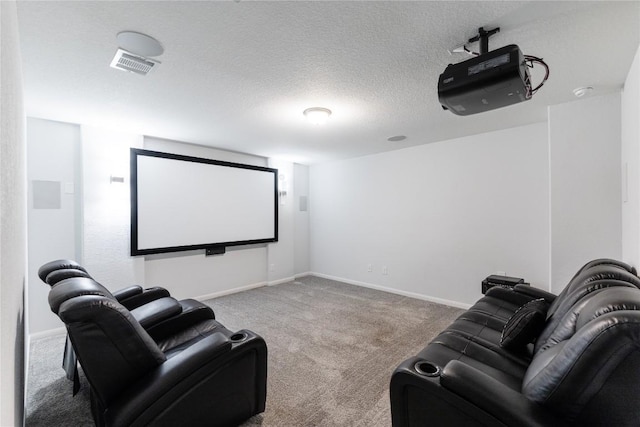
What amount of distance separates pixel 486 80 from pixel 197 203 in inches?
162

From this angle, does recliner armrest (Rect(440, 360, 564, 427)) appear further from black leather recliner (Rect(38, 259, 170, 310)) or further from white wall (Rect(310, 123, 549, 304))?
white wall (Rect(310, 123, 549, 304))

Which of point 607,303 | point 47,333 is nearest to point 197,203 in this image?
point 47,333

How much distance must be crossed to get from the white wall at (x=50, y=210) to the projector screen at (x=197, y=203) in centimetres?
61

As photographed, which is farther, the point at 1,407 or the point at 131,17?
the point at 131,17

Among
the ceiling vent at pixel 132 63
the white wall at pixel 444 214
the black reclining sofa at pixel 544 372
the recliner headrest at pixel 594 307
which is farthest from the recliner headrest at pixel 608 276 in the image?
the ceiling vent at pixel 132 63

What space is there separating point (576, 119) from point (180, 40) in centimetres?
357

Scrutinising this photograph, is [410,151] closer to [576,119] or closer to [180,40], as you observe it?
[576,119]

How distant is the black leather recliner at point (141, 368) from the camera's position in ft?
4.39

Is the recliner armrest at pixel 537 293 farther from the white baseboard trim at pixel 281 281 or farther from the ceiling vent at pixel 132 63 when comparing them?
the white baseboard trim at pixel 281 281

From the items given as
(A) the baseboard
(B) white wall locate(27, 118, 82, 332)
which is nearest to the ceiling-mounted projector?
(B) white wall locate(27, 118, 82, 332)

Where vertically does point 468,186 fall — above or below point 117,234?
above

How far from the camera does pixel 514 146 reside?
3738 millimetres

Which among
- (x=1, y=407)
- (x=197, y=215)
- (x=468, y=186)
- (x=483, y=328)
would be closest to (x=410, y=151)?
(x=468, y=186)

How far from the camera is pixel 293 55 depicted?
78.1 inches
